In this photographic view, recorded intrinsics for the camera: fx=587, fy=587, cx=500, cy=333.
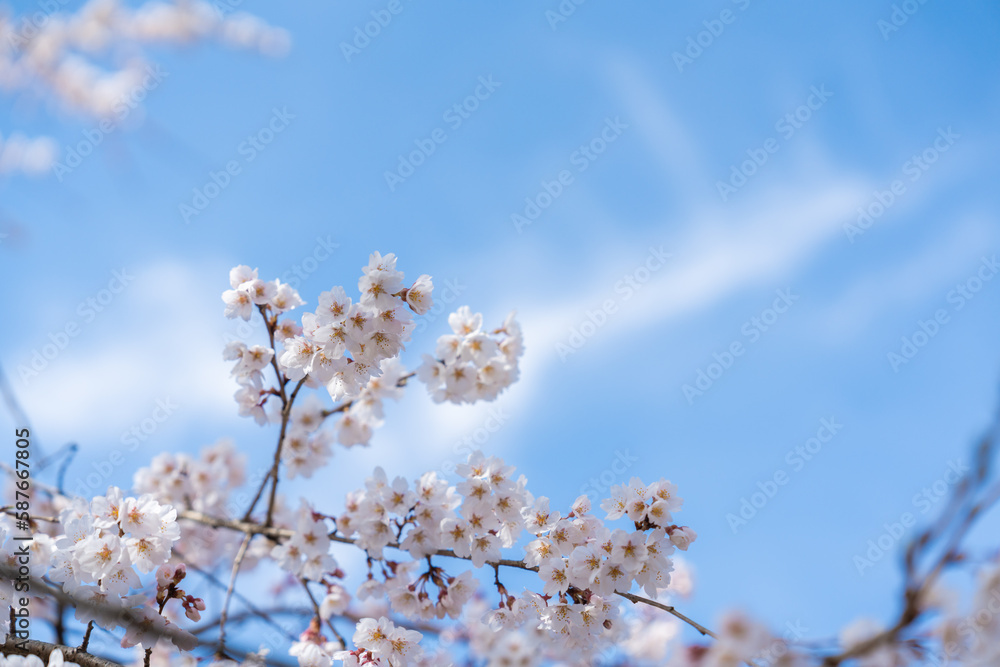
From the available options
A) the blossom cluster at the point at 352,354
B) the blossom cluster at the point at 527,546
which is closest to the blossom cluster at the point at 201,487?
the blossom cluster at the point at 352,354

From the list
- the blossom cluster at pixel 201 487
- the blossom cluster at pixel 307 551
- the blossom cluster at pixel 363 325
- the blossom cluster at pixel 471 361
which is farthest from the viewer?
the blossom cluster at pixel 201 487

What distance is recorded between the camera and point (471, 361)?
12.5 ft

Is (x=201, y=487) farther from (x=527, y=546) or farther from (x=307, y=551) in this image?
(x=527, y=546)

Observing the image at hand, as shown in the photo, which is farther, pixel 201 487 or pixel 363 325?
pixel 201 487

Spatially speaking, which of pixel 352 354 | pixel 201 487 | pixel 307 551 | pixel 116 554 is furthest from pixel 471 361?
pixel 201 487

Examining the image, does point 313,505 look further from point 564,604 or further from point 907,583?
point 907,583

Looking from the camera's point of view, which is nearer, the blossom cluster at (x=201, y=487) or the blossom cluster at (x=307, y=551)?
the blossom cluster at (x=307, y=551)

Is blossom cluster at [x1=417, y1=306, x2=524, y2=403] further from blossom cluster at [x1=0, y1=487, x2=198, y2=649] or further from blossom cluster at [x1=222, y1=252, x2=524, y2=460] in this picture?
blossom cluster at [x1=0, y1=487, x2=198, y2=649]

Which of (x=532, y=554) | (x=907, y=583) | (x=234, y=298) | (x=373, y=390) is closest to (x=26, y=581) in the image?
(x=907, y=583)

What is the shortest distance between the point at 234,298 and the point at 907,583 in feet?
10.1

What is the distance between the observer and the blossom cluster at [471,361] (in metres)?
3.73

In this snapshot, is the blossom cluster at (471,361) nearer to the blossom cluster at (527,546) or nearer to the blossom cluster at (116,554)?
the blossom cluster at (527,546)

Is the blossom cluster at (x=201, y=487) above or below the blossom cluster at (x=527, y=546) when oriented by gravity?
above

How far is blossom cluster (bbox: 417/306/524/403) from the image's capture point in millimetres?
3733
